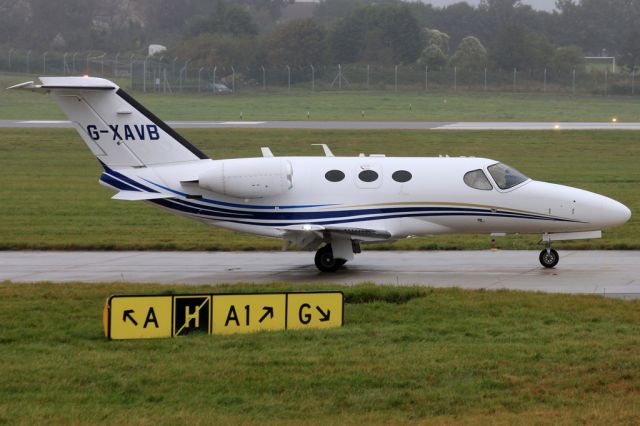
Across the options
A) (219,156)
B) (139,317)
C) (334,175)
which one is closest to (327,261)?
(334,175)

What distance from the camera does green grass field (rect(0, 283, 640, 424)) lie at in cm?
1099

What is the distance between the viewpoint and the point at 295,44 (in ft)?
329

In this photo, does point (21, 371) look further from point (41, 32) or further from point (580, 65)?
point (41, 32)

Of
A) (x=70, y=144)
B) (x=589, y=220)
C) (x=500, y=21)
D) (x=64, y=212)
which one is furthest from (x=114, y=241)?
(x=500, y=21)

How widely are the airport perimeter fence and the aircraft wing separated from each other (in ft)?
215

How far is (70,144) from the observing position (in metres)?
52.2

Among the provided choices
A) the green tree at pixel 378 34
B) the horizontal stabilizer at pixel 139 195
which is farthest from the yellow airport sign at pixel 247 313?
the green tree at pixel 378 34

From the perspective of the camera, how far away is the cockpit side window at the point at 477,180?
22625 mm

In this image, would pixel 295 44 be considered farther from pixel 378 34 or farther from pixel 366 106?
pixel 366 106

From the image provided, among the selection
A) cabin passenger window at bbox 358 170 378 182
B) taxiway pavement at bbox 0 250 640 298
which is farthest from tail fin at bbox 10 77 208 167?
cabin passenger window at bbox 358 170 378 182

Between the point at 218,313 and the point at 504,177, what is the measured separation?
9.71 m

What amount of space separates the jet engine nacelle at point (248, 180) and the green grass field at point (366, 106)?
43493 mm

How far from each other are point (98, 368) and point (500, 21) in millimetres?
131747

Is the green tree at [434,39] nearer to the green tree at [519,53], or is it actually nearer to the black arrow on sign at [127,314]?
the green tree at [519,53]
